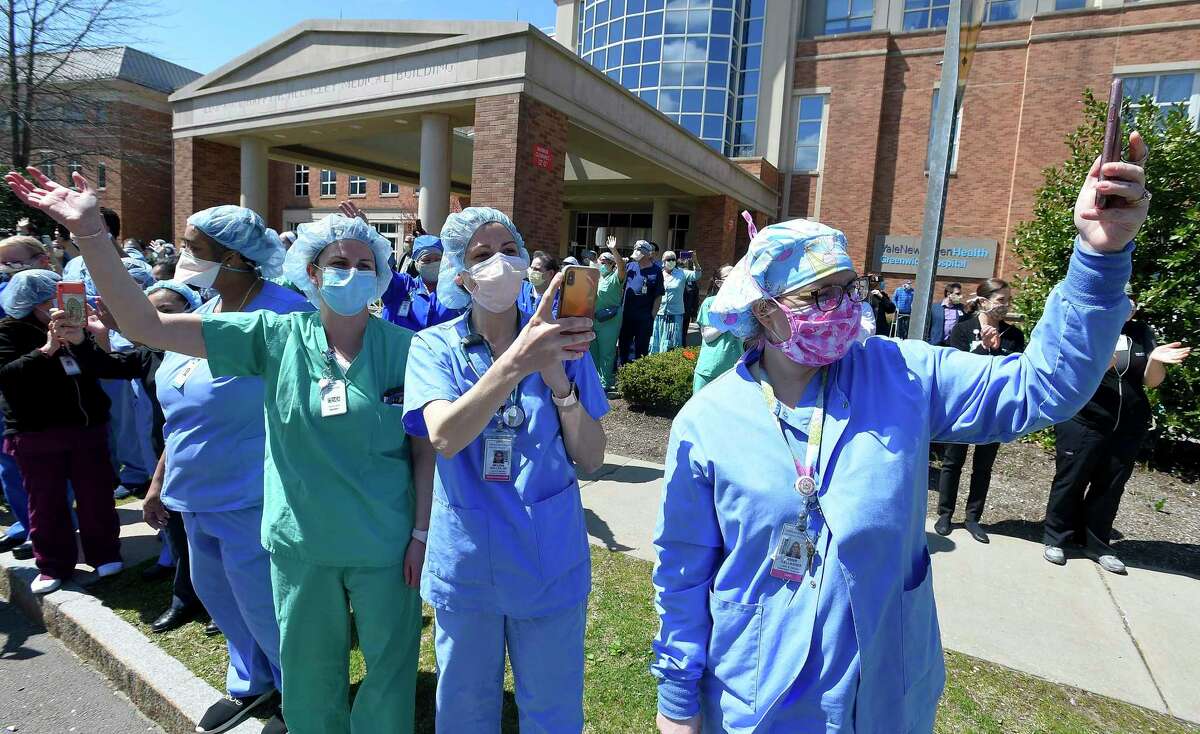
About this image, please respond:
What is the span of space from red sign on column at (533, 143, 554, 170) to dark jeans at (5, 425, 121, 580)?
931 cm

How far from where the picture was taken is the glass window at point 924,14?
A: 23734 millimetres

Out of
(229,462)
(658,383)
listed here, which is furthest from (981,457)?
(229,462)

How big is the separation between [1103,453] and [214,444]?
5826 millimetres

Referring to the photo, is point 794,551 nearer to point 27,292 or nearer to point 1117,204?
point 1117,204

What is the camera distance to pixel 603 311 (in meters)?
9.80

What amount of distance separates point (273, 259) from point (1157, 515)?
24.6 ft

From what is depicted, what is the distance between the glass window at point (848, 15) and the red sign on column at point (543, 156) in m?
18.9

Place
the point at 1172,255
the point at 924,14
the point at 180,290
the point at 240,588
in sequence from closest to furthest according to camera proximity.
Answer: the point at 240,588, the point at 180,290, the point at 1172,255, the point at 924,14

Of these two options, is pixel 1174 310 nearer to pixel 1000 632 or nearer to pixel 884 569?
pixel 1000 632

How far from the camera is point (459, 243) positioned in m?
2.40

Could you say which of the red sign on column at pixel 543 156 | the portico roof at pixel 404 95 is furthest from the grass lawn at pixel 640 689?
the portico roof at pixel 404 95

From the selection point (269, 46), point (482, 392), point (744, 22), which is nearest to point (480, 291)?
point (482, 392)

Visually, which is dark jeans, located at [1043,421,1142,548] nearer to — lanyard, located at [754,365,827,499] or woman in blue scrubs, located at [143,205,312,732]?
lanyard, located at [754,365,827,499]

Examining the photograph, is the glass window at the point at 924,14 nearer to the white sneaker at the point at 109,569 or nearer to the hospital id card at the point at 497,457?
the hospital id card at the point at 497,457
